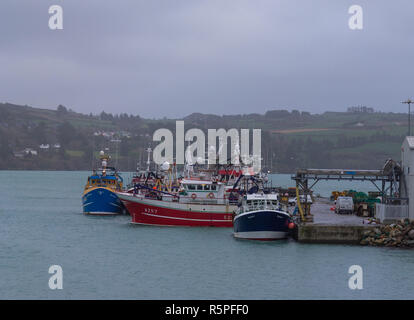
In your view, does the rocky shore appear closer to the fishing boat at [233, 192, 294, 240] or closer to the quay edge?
the quay edge

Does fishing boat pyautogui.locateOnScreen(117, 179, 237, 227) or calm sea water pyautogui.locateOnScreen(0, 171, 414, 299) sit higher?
fishing boat pyautogui.locateOnScreen(117, 179, 237, 227)

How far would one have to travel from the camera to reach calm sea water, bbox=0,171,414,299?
117 ft

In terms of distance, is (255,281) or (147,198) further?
(147,198)

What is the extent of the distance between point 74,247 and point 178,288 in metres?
16.5

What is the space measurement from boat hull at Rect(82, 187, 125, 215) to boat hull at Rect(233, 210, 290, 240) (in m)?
29.3

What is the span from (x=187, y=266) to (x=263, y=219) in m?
10.1

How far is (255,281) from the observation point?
126 feet

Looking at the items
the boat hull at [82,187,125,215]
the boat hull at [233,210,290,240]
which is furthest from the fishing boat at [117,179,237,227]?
the boat hull at [82,187,125,215]
